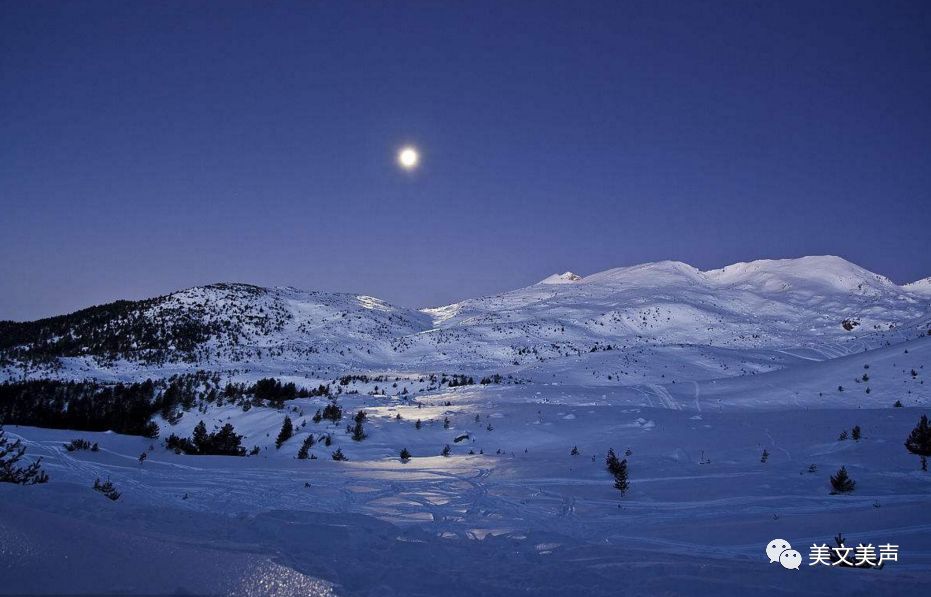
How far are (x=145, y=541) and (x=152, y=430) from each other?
13.5 metres

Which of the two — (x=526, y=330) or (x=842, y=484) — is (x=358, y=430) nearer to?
(x=842, y=484)

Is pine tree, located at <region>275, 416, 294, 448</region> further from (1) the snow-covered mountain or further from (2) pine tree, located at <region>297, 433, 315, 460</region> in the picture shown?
(1) the snow-covered mountain

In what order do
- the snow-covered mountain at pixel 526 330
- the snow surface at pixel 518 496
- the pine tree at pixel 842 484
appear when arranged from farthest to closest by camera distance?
the snow-covered mountain at pixel 526 330 → the pine tree at pixel 842 484 → the snow surface at pixel 518 496

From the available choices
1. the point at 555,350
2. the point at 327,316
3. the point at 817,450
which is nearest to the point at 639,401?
the point at 817,450

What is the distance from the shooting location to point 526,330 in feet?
166

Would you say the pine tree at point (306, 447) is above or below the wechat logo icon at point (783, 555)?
below

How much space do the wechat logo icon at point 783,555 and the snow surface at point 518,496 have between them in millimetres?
185

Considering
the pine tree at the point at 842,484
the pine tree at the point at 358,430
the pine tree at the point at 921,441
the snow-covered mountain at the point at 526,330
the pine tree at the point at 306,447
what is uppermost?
the snow-covered mountain at the point at 526,330

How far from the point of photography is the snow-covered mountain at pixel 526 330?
3306 centimetres

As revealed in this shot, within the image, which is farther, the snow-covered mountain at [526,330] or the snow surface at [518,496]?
the snow-covered mountain at [526,330]

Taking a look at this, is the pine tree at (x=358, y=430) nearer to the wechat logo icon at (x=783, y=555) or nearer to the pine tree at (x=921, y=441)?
the wechat logo icon at (x=783, y=555)

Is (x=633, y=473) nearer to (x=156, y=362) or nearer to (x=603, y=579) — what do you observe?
(x=603, y=579)

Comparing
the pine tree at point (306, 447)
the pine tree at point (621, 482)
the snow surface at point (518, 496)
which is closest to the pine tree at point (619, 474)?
the pine tree at point (621, 482)

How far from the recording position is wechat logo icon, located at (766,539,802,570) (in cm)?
472
